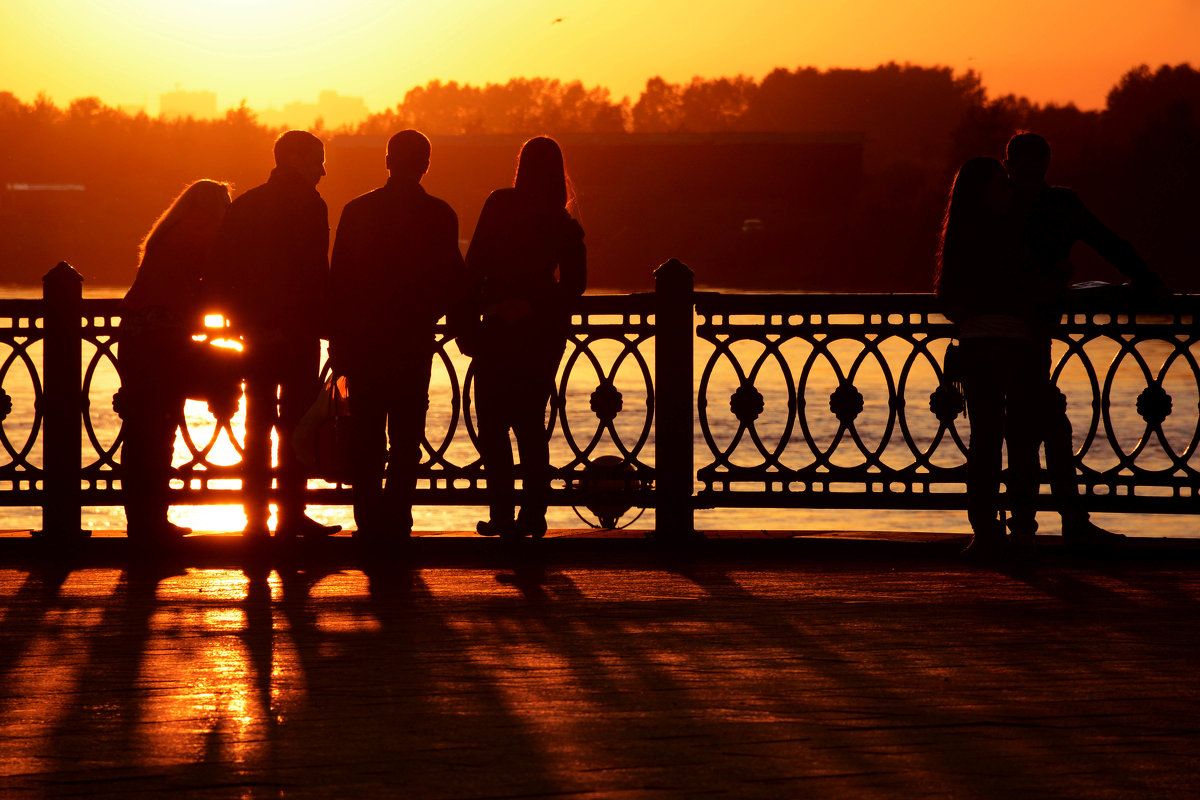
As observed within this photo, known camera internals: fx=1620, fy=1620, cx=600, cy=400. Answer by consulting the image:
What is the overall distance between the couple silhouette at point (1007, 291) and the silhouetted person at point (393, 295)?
197cm

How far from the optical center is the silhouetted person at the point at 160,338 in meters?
6.38

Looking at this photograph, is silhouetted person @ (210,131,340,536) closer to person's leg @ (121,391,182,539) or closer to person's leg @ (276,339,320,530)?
person's leg @ (276,339,320,530)

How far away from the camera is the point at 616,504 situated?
286 inches

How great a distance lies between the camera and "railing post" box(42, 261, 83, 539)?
22.9ft

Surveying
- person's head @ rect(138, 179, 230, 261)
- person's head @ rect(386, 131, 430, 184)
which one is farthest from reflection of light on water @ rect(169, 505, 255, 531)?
person's head @ rect(386, 131, 430, 184)

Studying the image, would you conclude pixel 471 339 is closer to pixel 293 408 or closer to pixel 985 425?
pixel 293 408

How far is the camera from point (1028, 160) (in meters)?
6.39

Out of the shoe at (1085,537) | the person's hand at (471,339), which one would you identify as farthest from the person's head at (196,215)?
the shoe at (1085,537)

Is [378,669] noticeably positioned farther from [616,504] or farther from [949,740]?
[616,504]

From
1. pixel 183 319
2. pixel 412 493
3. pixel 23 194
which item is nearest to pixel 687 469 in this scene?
pixel 412 493

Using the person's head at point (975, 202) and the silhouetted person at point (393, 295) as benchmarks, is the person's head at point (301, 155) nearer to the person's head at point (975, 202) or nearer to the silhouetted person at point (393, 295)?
the silhouetted person at point (393, 295)

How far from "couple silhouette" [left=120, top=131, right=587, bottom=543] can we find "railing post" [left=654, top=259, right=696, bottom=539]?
0.57 metres

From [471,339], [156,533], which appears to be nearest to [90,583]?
[156,533]

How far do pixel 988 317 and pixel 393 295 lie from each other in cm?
231
